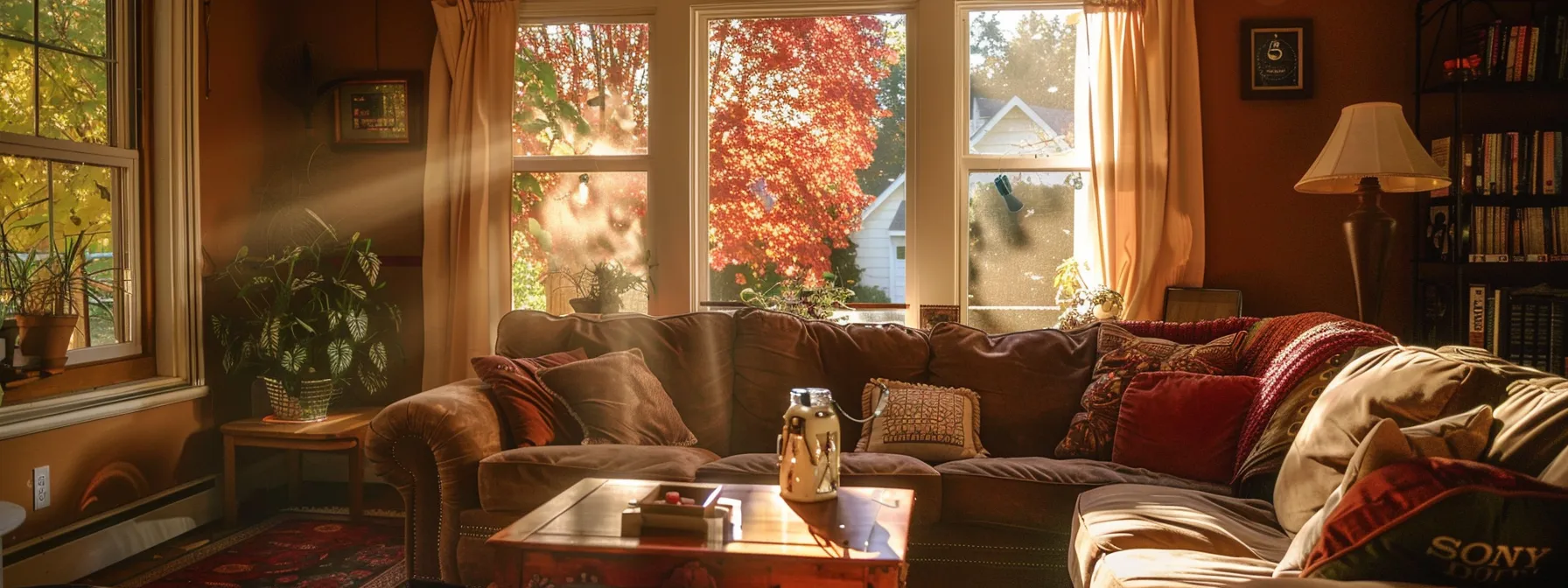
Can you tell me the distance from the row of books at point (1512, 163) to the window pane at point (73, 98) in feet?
15.7

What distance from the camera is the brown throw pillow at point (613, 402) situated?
2965 millimetres

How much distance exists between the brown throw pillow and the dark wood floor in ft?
3.93

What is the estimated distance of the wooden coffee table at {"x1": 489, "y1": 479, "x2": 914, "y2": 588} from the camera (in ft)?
Result: 5.76

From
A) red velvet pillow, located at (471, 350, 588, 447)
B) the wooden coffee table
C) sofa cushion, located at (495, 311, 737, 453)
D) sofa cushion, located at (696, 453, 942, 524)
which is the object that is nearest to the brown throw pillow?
red velvet pillow, located at (471, 350, 588, 447)

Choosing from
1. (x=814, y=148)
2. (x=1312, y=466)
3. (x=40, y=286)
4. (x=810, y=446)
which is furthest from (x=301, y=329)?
(x=1312, y=466)

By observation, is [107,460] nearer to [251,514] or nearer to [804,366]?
[251,514]

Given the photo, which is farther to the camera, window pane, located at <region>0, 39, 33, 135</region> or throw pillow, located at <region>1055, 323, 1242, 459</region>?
window pane, located at <region>0, 39, 33, 135</region>

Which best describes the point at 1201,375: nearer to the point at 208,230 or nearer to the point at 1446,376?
the point at 1446,376

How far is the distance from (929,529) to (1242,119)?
2306 millimetres

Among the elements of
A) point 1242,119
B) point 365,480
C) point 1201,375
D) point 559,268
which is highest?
point 1242,119

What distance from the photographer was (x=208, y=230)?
3.91 metres

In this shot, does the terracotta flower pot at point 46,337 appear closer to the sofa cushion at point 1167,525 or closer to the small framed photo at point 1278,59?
the sofa cushion at point 1167,525

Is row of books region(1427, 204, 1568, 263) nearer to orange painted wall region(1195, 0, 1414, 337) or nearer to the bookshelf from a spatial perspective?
the bookshelf

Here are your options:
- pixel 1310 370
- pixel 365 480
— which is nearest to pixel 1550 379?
pixel 1310 370
